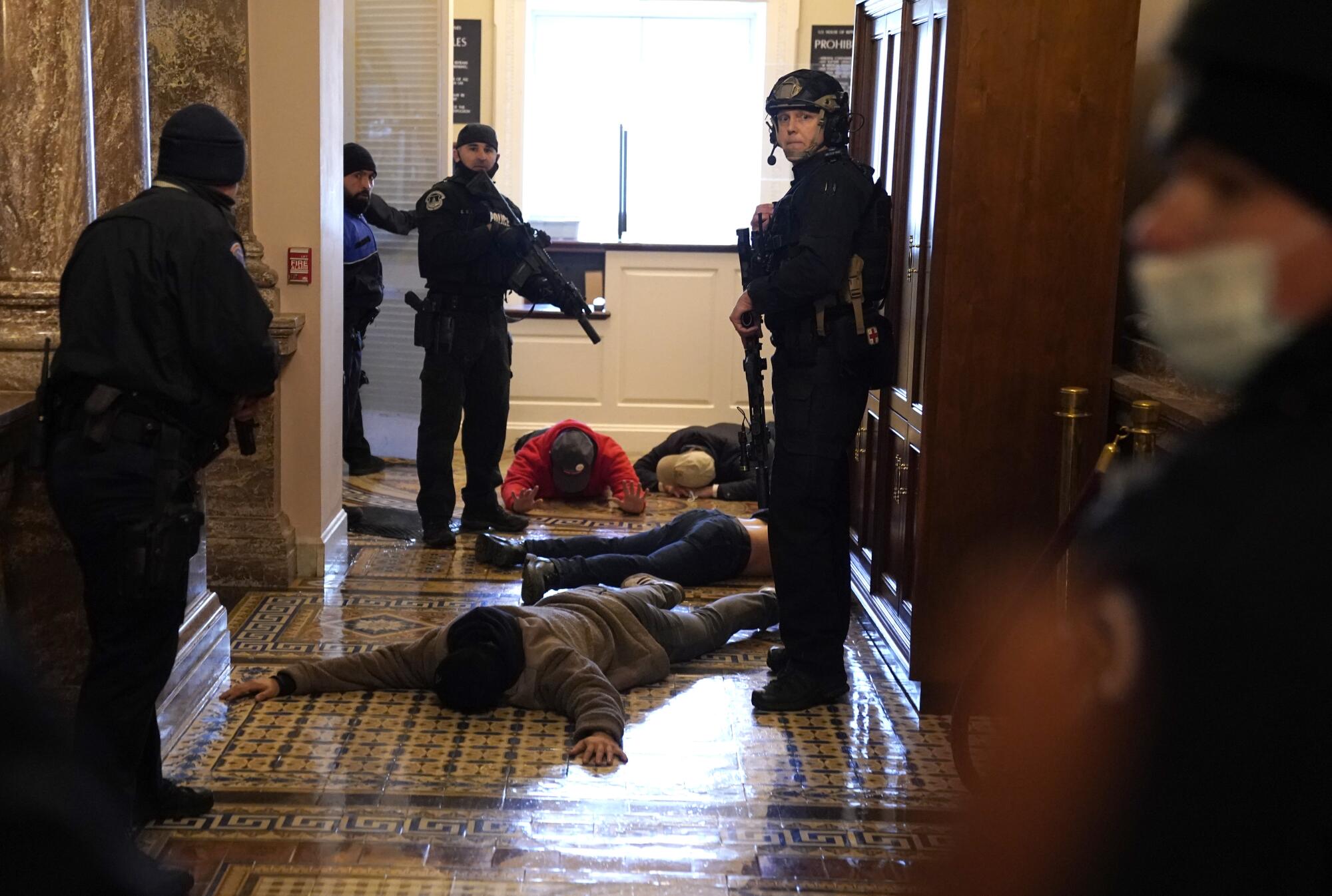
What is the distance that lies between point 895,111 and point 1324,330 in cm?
352

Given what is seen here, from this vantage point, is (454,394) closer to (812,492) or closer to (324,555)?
(324,555)

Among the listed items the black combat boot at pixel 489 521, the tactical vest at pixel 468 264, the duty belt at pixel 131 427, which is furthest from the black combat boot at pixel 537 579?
the duty belt at pixel 131 427

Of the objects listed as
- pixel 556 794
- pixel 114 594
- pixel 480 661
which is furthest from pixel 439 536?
pixel 114 594

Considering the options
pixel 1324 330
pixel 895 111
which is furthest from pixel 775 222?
pixel 1324 330

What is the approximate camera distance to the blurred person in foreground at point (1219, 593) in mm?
755

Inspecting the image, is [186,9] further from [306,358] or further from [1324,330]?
[1324,330]

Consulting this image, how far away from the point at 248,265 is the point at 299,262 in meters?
0.18

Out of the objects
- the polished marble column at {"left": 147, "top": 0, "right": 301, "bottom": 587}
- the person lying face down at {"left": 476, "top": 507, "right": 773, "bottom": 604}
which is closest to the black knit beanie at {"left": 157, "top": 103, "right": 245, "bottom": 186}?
the polished marble column at {"left": 147, "top": 0, "right": 301, "bottom": 587}

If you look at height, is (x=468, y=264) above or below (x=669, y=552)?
above

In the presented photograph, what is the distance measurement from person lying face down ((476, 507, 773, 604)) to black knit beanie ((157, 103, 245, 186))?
6.75ft

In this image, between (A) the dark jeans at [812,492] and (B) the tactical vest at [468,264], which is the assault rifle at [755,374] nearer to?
(A) the dark jeans at [812,492]

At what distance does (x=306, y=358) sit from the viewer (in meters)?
→ 4.84

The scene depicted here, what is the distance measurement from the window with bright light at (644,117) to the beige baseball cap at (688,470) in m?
2.16

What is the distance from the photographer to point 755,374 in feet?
13.8
